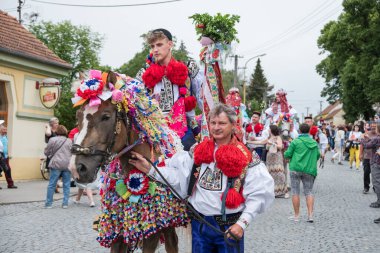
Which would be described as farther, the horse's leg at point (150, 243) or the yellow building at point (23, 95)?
the yellow building at point (23, 95)

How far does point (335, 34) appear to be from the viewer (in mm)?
38438

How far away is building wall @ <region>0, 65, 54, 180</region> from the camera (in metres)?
17.1

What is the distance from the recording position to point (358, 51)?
37906 millimetres

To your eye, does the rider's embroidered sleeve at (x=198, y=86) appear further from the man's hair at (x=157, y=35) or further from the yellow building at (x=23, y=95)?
the yellow building at (x=23, y=95)

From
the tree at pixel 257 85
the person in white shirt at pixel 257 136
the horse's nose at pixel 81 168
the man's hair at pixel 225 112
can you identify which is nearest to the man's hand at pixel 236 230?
the man's hair at pixel 225 112

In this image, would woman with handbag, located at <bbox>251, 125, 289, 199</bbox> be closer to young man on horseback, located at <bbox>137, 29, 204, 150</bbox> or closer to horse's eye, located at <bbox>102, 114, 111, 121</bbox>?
young man on horseback, located at <bbox>137, 29, 204, 150</bbox>

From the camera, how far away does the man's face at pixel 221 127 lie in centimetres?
398

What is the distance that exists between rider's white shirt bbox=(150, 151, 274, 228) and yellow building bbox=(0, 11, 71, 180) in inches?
540

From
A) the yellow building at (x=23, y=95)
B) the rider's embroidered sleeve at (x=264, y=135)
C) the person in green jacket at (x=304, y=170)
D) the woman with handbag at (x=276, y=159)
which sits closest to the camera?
the person in green jacket at (x=304, y=170)

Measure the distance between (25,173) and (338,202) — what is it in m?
11.0

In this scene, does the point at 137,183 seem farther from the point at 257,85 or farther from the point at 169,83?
the point at 257,85

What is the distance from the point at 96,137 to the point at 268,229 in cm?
576

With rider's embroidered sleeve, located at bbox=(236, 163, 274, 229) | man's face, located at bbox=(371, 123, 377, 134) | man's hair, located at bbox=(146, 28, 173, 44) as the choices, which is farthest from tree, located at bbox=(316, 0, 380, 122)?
rider's embroidered sleeve, located at bbox=(236, 163, 274, 229)

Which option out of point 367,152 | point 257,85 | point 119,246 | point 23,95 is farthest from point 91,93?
point 257,85
